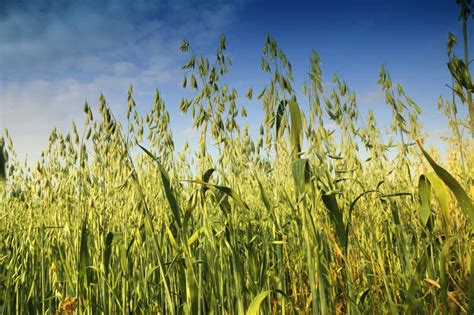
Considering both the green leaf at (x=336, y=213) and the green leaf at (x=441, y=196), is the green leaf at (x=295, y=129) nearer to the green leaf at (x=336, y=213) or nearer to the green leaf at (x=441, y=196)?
the green leaf at (x=336, y=213)

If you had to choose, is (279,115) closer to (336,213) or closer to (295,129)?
(295,129)

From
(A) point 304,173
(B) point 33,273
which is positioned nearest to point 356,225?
(A) point 304,173

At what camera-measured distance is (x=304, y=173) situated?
3.29 feet

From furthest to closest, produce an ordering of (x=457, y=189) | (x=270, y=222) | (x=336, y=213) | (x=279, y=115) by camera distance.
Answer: (x=270, y=222) → (x=279, y=115) → (x=336, y=213) → (x=457, y=189)

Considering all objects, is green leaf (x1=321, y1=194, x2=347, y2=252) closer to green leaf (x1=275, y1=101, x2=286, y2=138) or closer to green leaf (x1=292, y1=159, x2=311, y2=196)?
green leaf (x1=292, y1=159, x2=311, y2=196)

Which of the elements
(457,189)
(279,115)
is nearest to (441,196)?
(457,189)

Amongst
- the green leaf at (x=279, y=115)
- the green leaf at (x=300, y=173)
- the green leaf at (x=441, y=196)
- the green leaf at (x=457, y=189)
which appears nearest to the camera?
the green leaf at (x=457, y=189)

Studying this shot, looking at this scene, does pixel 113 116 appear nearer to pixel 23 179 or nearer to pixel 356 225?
pixel 356 225

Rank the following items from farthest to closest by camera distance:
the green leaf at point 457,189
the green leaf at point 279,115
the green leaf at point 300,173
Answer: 1. the green leaf at point 279,115
2. the green leaf at point 300,173
3. the green leaf at point 457,189

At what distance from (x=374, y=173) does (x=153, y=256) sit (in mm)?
1299

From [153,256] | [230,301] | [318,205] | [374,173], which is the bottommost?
[230,301]

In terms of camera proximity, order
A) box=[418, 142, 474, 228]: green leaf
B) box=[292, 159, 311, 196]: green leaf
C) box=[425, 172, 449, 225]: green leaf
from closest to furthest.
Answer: box=[418, 142, 474, 228]: green leaf, box=[292, 159, 311, 196]: green leaf, box=[425, 172, 449, 225]: green leaf

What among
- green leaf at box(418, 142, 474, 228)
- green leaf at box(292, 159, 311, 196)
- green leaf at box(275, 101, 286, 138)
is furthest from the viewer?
green leaf at box(275, 101, 286, 138)

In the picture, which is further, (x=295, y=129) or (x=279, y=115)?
(x=279, y=115)
